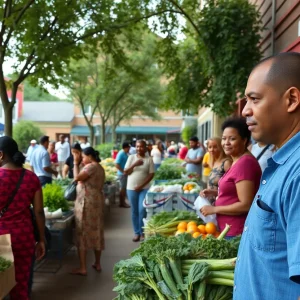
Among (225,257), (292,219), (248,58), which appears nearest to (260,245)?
(292,219)

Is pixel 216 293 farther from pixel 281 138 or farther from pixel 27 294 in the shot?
pixel 27 294

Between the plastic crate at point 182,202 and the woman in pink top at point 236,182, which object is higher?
the woman in pink top at point 236,182

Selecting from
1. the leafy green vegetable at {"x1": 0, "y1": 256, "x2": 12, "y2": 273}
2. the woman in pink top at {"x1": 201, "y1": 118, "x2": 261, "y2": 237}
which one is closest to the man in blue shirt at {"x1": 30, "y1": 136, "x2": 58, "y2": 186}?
→ the leafy green vegetable at {"x1": 0, "y1": 256, "x2": 12, "y2": 273}

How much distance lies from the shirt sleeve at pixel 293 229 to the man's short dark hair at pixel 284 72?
1.21 ft

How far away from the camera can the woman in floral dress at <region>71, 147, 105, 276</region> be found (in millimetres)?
6066

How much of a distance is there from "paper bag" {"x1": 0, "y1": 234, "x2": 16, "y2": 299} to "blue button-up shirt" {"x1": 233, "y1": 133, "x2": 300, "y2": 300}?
8.55 ft

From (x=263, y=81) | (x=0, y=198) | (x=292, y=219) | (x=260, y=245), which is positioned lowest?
(x=0, y=198)

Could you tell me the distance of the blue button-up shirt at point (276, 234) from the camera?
127cm

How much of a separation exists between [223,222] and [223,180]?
44 cm

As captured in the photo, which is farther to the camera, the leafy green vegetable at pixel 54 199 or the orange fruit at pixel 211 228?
the leafy green vegetable at pixel 54 199

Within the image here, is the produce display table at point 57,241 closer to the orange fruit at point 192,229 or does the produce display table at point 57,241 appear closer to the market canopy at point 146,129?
the orange fruit at point 192,229

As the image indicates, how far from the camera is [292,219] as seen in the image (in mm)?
1259

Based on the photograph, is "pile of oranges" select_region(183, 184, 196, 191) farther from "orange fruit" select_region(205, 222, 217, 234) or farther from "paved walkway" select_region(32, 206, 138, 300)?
"orange fruit" select_region(205, 222, 217, 234)

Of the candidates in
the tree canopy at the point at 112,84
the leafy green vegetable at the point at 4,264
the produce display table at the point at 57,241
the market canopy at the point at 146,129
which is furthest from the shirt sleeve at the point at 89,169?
the market canopy at the point at 146,129
